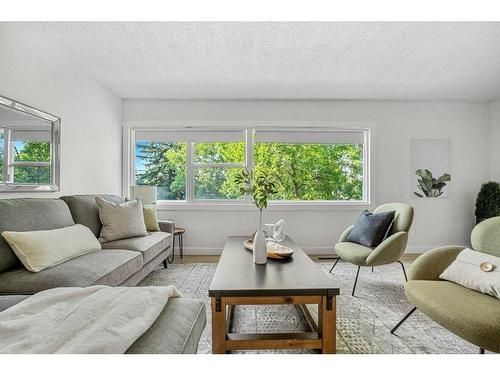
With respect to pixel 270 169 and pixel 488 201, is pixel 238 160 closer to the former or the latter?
pixel 270 169

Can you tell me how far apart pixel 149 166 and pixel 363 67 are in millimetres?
3291

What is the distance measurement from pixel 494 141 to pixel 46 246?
5826 mm

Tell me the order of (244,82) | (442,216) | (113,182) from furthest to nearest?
1. (442,216)
2. (113,182)
3. (244,82)

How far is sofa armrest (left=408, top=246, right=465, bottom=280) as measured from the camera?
A: 1.87 metres

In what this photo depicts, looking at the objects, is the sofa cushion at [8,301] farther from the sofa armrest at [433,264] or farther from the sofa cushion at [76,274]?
the sofa armrest at [433,264]

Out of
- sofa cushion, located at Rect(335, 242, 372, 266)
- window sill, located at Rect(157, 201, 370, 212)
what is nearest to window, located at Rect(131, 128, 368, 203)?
window sill, located at Rect(157, 201, 370, 212)

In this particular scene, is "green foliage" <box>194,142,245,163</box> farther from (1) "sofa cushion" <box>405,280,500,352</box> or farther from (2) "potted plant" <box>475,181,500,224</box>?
(2) "potted plant" <box>475,181,500,224</box>

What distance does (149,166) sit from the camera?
4.46m

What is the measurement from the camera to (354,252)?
9.18 feet

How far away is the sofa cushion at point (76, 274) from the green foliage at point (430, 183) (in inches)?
168

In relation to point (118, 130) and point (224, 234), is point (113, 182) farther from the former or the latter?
point (224, 234)

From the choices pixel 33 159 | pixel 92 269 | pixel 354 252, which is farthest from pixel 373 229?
pixel 33 159

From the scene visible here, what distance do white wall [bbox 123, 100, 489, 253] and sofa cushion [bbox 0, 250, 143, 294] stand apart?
2.17 m
